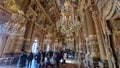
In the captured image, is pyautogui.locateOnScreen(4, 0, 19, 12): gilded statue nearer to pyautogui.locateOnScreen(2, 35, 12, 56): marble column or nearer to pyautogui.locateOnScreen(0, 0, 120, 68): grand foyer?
pyautogui.locateOnScreen(0, 0, 120, 68): grand foyer

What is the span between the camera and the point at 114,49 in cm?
276

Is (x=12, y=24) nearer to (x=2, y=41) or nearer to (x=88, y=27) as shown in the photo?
(x=2, y=41)

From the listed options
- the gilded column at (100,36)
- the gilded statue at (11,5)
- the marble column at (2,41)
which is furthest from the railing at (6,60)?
the gilded column at (100,36)

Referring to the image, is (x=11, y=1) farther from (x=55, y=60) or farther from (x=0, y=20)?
(x=55, y=60)

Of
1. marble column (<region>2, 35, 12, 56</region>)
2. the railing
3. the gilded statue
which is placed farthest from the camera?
marble column (<region>2, 35, 12, 56</region>)

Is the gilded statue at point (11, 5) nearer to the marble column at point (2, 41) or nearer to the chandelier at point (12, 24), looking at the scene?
the chandelier at point (12, 24)

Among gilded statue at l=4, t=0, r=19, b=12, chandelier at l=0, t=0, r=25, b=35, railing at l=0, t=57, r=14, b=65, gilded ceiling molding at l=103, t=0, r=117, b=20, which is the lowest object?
railing at l=0, t=57, r=14, b=65

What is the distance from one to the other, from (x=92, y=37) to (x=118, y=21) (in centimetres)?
226

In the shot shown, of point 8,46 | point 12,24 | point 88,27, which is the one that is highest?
point 12,24

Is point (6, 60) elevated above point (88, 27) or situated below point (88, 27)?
below

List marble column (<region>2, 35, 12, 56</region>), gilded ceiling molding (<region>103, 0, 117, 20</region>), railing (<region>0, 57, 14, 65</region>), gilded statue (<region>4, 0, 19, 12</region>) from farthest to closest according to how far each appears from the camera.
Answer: marble column (<region>2, 35, 12, 56</region>) → railing (<region>0, 57, 14, 65</region>) → gilded statue (<region>4, 0, 19, 12</region>) → gilded ceiling molding (<region>103, 0, 117, 20</region>)

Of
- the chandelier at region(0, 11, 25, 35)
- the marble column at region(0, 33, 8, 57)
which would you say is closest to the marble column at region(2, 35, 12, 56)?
the marble column at region(0, 33, 8, 57)

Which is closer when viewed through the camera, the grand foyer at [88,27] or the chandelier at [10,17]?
the grand foyer at [88,27]

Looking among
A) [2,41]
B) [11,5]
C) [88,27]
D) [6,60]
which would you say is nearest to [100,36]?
[88,27]
